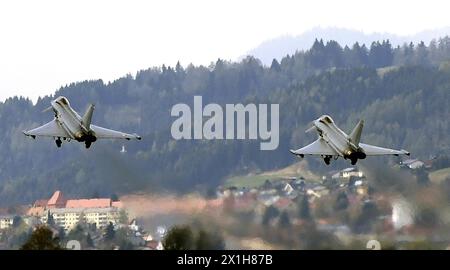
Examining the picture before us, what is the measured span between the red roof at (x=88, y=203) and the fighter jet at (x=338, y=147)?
70.6 ft

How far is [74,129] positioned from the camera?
4557 inches

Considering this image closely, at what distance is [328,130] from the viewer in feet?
398

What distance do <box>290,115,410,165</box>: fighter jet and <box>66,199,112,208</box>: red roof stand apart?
21.5 metres

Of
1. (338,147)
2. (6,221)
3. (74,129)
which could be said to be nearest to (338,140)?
(338,147)

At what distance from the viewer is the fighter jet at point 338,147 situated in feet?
368

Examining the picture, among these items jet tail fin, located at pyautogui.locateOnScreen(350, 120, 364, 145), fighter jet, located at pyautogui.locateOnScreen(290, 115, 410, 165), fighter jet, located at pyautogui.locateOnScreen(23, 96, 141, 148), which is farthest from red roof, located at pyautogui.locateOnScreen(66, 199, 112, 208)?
jet tail fin, located at pyautogui.locateOnScreen(350, 120, 364, 145)

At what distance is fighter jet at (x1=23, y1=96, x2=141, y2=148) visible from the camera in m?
113

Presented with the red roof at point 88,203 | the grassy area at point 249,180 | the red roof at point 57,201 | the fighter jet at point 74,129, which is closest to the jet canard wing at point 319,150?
the fighter jet at point 74,129

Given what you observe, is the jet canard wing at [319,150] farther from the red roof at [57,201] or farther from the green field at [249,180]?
the red roof at [57,201]

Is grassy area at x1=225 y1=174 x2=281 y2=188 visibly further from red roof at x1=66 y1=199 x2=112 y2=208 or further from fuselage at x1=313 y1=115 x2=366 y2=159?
fuselage at x1=313 y1=115 x2=366 y2=159

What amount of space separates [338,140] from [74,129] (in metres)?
18.0

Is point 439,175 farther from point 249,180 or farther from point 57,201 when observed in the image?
point 57,201
